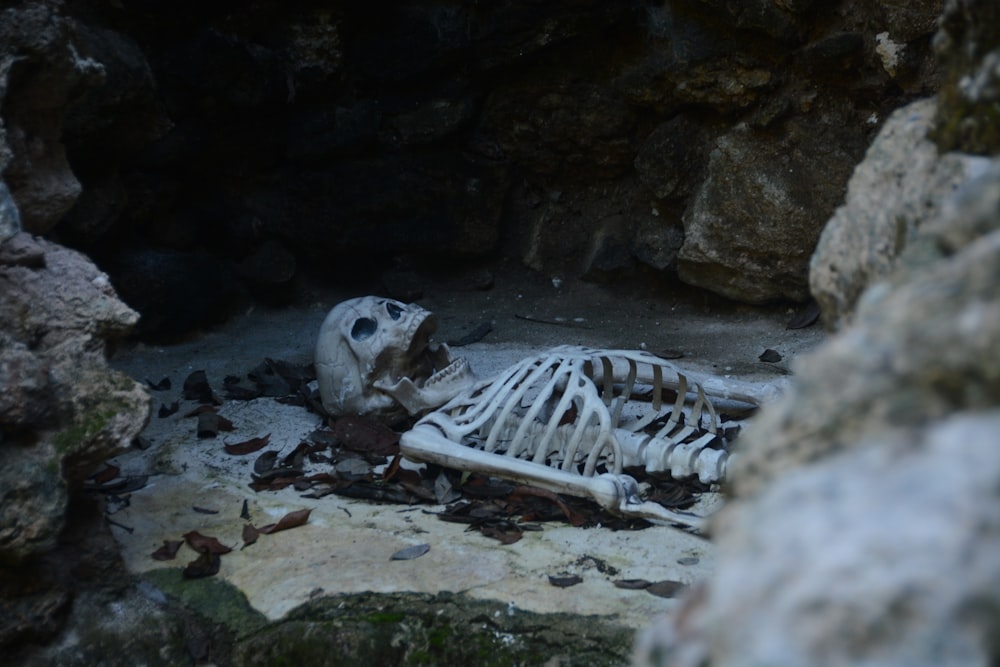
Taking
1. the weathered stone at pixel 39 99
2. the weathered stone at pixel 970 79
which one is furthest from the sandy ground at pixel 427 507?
the weathered stone at pixel 970 79

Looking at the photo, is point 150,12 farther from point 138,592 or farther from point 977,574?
point 977,574

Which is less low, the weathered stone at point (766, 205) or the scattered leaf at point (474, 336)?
the weathered stone at point (766, 205)

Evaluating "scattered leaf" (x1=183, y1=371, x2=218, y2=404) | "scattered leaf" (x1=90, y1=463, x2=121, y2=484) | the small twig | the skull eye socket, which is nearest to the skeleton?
the skull eye socket

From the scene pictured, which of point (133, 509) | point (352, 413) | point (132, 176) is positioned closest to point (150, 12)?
point (132, 176)

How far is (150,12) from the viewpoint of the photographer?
4.92 meters

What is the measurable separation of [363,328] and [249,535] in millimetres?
1213

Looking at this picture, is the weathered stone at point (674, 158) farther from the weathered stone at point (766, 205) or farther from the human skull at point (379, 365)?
the human skull at point (379, 365)

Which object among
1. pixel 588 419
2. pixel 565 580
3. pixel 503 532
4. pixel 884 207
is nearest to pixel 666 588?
pixel 565 580

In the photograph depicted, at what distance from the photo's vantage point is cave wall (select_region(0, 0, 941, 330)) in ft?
15.4

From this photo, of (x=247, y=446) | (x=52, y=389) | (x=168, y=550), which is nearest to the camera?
(x=52, y=389)

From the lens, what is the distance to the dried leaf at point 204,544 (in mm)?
3072

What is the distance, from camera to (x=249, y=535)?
317 cm

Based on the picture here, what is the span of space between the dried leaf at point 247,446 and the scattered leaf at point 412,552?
1207mm

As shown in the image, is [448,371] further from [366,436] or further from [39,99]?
[39,99]
